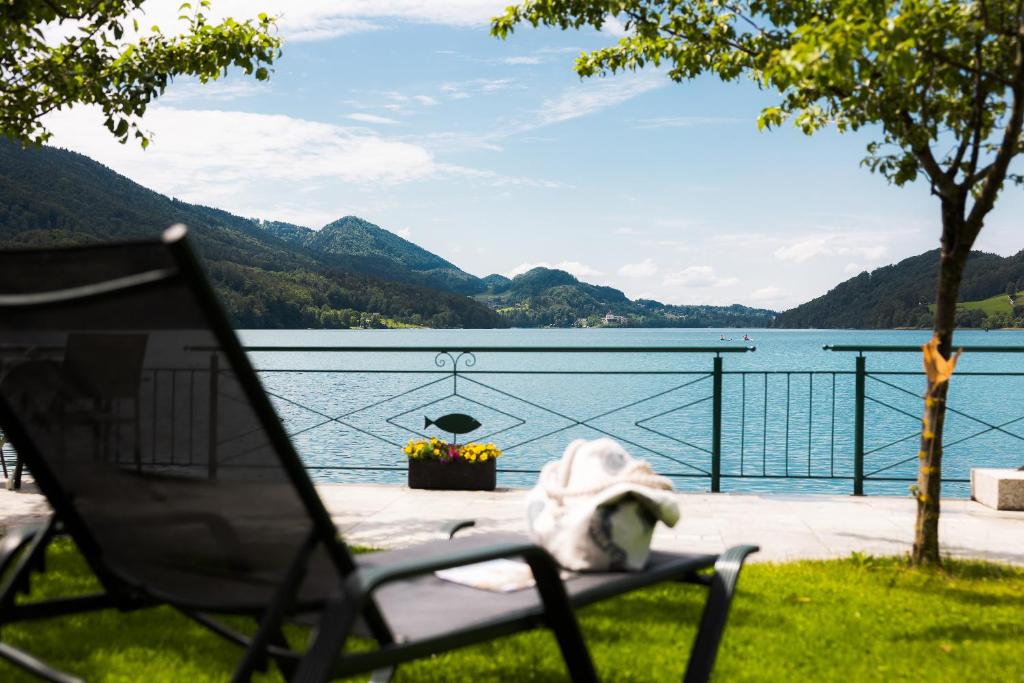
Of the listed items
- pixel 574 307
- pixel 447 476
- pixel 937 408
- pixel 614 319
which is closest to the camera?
pixel 937 408

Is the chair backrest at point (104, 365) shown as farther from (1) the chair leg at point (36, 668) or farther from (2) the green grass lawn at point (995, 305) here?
(2) the green grass lawn at point (995, 305)

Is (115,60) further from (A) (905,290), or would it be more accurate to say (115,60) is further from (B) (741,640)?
(A) (905,290)

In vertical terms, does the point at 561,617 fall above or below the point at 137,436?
below

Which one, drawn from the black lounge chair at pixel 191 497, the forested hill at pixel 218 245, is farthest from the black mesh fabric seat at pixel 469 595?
the forested hill at pixel 218 245

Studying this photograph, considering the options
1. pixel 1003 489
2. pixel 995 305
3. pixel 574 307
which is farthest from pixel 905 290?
pixel 1003 489

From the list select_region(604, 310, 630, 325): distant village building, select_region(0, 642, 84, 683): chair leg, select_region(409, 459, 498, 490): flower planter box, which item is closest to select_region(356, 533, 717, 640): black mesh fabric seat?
select_region(0, 642, 84, 683): chair leg

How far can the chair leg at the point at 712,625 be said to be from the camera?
2.04m

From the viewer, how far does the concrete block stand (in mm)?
5656

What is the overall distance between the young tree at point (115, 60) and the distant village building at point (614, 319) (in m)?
72.6

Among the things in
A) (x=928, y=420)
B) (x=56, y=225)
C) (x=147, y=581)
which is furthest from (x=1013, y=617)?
(x=56, y=225)

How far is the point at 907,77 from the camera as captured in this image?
11.6 ft

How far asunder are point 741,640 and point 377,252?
83.1m

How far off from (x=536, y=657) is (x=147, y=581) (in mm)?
1473

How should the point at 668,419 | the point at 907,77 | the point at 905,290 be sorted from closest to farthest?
the point at 907,77 < the point at 668,419 < the point at 905,290
